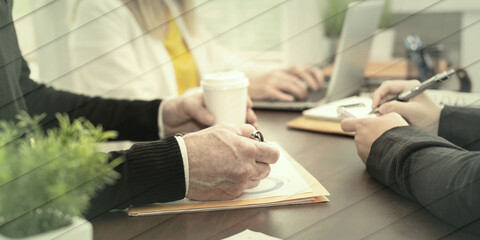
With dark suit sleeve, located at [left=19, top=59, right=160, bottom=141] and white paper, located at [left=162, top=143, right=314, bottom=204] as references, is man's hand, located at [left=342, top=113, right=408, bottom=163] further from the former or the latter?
dark suit sleeve, located at [left=19, top=59, right=160, bottom=141]

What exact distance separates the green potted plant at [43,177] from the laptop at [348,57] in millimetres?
837

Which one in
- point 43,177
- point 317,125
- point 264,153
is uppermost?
point 43,177

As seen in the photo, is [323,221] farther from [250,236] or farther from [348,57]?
[348,57]

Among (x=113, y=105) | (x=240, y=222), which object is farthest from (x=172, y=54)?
(x=240, y=222)

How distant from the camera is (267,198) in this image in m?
0.56

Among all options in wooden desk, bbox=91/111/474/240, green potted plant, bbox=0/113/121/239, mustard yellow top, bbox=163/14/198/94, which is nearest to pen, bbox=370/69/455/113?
wooden desk, bbox=91/111/474/240

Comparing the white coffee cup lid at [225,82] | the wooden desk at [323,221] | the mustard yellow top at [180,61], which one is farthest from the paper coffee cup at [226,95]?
the mustard yellow top at [180,61]

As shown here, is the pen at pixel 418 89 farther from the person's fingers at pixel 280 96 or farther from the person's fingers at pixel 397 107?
the person's fingers at pixel 280 96

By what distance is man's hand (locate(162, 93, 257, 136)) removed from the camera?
83 cm

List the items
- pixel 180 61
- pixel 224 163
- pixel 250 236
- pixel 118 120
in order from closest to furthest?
1. pixel 250 236
2. pixel 224 163
3. pixel 118 120
4. pixel 180 61

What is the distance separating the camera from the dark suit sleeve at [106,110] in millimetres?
937

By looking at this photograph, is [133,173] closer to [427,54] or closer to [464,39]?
[427,54]

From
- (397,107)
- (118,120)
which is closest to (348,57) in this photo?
(397,107)

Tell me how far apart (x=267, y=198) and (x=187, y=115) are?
37 centimetres
